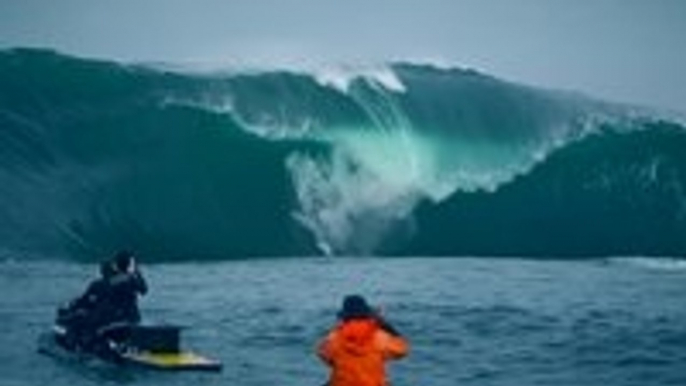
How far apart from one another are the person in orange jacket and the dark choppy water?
565cm

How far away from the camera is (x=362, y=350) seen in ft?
29.4

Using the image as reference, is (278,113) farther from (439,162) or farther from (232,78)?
(439,162)

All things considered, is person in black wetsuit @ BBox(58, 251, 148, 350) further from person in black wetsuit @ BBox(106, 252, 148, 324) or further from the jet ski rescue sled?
the jet ski rescue sled

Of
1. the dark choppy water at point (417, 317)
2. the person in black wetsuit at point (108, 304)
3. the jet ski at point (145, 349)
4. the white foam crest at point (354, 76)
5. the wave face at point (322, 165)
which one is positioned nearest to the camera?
the jet ski at point (145, 349)

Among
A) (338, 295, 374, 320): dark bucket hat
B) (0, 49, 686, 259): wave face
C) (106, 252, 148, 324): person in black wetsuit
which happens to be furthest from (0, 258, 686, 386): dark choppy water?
(338, 295, 374, 320): dark bucket hat

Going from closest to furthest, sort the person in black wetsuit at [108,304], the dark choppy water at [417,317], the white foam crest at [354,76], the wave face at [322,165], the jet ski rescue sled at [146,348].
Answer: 1. the jet ski rescue sled at [146,348]
2. the dark choppy water at [417,317]
3. the person in black wetsuit at [108,304]
4. the wave face at [322,165]
5. the white foam crest at [354,76]

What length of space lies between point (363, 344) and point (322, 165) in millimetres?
27501

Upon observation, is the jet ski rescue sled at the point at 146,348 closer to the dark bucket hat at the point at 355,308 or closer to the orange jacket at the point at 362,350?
the orange jacket at the point at 362,350

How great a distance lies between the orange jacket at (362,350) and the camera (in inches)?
353

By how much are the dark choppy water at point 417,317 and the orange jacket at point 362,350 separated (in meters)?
5.62

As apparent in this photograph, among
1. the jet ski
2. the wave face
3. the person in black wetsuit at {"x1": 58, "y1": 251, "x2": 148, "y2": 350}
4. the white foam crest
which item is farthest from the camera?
the white foam crest

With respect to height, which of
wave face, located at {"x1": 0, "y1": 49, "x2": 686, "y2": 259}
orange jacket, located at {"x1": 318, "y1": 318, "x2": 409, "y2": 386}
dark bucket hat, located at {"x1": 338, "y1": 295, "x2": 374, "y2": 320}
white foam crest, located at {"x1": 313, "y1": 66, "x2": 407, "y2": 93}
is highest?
white foam crest, located at {"x1": 313, "y1": 66, "x2": 407, "y2": 93}

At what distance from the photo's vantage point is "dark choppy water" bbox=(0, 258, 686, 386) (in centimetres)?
1566

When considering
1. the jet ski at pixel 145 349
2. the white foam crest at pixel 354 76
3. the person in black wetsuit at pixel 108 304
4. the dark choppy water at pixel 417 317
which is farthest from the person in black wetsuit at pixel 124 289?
the white foam crest at pixel 354 76
